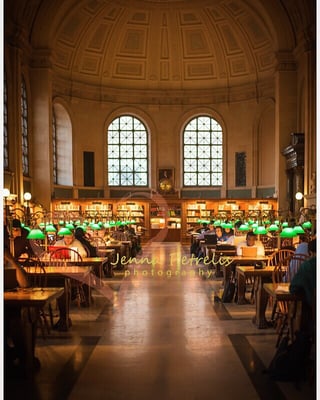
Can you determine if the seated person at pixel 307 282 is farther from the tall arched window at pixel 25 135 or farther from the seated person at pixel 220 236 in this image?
the tall arched window at pixel 25 135

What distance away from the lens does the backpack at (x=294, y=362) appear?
5266 millimetres

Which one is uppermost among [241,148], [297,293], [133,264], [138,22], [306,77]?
[138,22]

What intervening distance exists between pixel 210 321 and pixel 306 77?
54.2 ft

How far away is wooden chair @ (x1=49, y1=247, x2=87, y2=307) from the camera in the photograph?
351 inches

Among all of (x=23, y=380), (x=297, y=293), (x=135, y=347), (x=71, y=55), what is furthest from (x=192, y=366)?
(x=71, y=55)

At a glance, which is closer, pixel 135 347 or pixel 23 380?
pixel 23 380

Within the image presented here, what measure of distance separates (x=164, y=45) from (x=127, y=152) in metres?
6.67

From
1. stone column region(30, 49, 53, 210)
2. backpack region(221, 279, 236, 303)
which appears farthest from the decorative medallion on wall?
backpack region(221, 279, 236, 303)

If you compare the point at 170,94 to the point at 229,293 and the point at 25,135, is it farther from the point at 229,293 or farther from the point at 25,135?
the point at 229,293

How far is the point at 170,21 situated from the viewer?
29.2 meters

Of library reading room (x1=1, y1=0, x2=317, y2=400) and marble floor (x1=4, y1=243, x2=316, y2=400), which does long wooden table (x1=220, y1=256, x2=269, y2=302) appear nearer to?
library reading room (x1=1, y1=0, x2=317, y2=400)

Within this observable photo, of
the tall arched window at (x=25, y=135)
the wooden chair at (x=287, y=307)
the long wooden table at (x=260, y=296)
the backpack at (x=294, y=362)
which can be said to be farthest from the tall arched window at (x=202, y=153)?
the backpack at (x=294, y=362)

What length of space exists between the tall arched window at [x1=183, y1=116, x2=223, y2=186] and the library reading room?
7 centimetres

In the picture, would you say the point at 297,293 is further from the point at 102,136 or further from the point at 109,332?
the point at 102,136
